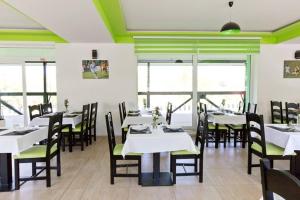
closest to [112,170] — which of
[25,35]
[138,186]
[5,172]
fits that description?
[138,186]

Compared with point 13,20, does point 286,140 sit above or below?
below

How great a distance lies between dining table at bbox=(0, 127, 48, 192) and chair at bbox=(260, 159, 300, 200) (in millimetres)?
2704

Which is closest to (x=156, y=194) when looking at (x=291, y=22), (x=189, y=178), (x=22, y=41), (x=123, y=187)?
(x=123, y=187)

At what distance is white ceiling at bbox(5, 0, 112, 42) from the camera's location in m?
3.21

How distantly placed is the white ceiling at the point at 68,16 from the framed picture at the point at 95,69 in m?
1.01

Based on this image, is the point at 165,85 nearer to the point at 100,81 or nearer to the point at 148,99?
the point at 148,99

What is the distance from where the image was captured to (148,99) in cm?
728

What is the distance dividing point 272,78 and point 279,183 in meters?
6.23

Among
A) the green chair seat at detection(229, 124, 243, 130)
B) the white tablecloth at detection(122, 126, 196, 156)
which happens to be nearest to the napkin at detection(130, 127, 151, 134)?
the white tablecloth at detection(122, 126, 196, 156)

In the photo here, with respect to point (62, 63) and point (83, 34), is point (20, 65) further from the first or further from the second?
point (83, 34)

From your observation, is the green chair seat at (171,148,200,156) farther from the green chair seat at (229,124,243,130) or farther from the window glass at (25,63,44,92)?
the window glass at (25,63,44,92)

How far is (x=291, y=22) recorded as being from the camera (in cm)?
528

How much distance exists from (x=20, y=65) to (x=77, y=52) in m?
1.56

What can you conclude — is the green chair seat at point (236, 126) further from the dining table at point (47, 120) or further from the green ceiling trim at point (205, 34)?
the dining table at point (47, 120)
